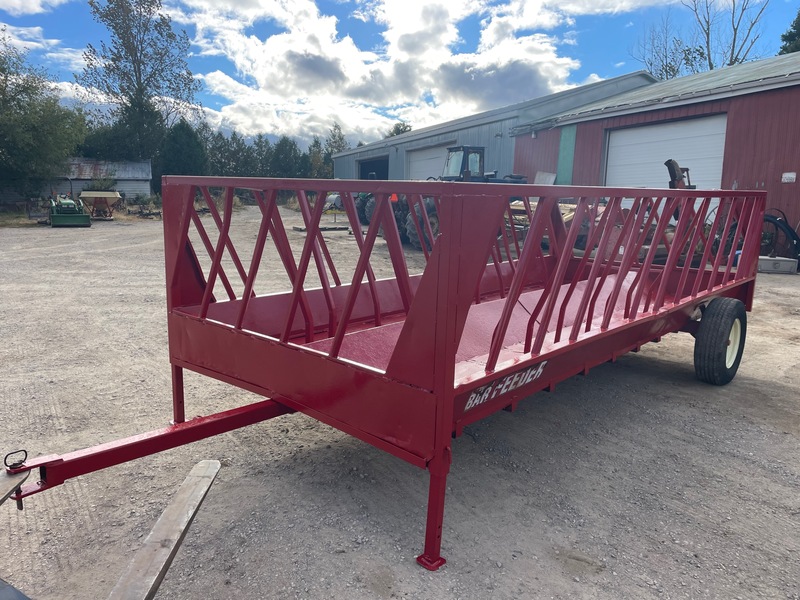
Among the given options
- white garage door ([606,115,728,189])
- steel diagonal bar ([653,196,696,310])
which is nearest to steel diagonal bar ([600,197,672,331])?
steel diagonal bar ([653,196,696,310])

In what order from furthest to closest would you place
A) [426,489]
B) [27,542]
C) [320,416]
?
1. [426,489]
2. [320,416]
3. [27,542]

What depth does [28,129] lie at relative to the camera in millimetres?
24969

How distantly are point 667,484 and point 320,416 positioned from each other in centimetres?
179

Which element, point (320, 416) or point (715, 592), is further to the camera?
point (320, 416)

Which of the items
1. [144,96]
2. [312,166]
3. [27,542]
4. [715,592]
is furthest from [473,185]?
[312,166]

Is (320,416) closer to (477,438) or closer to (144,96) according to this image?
(477,438)

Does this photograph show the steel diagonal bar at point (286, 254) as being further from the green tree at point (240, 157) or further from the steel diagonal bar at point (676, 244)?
the green tree at point (240, 157)

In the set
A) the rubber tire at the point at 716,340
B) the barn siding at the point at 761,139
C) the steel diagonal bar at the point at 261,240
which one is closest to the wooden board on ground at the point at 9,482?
the steel diagonal bar at the point at 261,240

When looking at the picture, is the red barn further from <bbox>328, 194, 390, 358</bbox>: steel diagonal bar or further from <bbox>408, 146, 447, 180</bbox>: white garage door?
<bbox>328, 194, 390, 358</bbox>: steel diagonal bar

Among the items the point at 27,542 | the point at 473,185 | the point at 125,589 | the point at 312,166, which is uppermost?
the point at 312,166

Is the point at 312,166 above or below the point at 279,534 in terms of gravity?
above

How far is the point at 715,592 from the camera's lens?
1.99 metres

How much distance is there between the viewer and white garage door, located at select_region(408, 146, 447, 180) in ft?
72.9

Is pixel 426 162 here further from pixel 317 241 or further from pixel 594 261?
pixel 594 261
